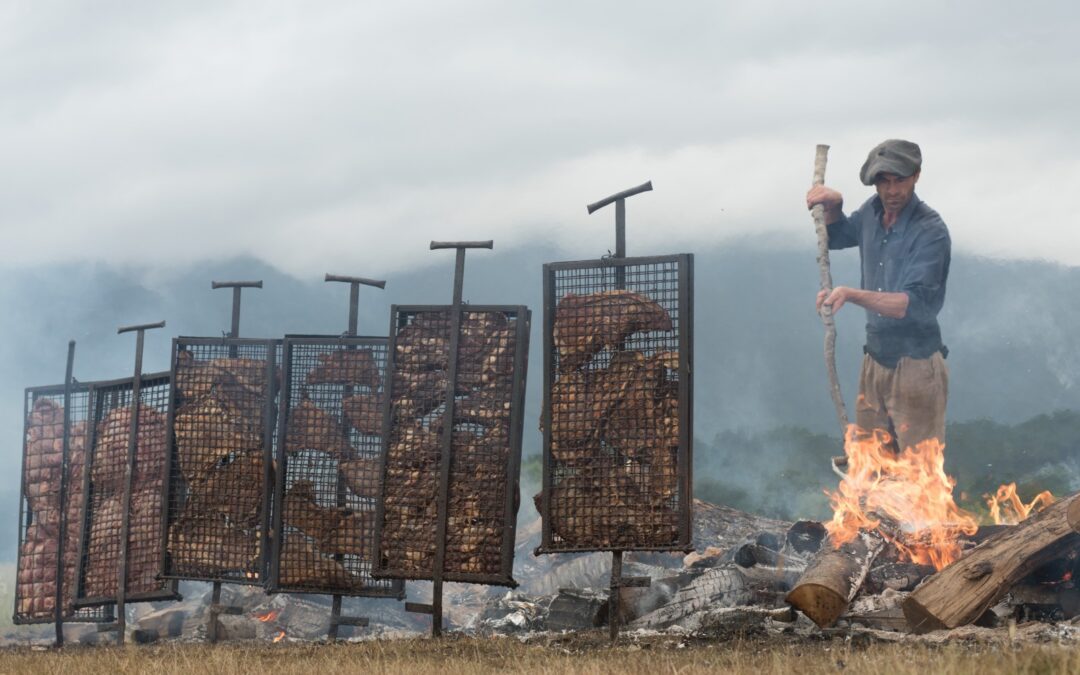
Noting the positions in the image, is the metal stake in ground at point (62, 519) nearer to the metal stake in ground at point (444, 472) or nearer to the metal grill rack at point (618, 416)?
the metal stake in ground at point (444, 472)

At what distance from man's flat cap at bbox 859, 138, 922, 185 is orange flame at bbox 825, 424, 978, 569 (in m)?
2.73

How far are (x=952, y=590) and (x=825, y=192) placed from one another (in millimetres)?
4649

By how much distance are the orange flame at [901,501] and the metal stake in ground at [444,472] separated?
3792 millimetres

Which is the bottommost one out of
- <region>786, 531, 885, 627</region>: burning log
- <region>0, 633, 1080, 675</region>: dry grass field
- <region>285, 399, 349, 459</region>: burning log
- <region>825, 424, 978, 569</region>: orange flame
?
<region>0, 633, 1080, 675</region>: dry grass field

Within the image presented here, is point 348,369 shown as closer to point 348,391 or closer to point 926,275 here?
point 348,391

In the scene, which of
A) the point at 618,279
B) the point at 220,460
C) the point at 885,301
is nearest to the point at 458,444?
the point at 618,279

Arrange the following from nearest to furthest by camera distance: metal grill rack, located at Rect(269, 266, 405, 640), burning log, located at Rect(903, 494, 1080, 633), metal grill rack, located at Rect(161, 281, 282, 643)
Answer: burning log, located at Rect(903, 494, 1080, 633) < metal grill rack, located at Rect(269, 266, 405, 640) < metal grill rack, located at Rect(161, 281, 282, 643)

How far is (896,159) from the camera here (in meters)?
11.5

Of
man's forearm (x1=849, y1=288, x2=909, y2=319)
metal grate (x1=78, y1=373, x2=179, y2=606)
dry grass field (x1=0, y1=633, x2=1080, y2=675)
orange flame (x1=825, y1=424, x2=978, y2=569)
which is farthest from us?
metal grate (x1=78, y1=373, x2=179, y2=606)

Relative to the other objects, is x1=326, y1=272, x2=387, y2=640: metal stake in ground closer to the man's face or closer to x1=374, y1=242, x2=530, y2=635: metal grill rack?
x1=374, y1=242, x2=530, y2=635: metal grill rack

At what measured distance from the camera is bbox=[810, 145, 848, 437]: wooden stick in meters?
11.5

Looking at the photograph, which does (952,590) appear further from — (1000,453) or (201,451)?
(1000,453)

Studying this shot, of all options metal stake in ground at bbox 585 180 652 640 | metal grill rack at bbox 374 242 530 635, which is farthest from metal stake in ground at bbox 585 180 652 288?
metal grill rack at bbox 374 242 530 635

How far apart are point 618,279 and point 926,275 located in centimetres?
312
